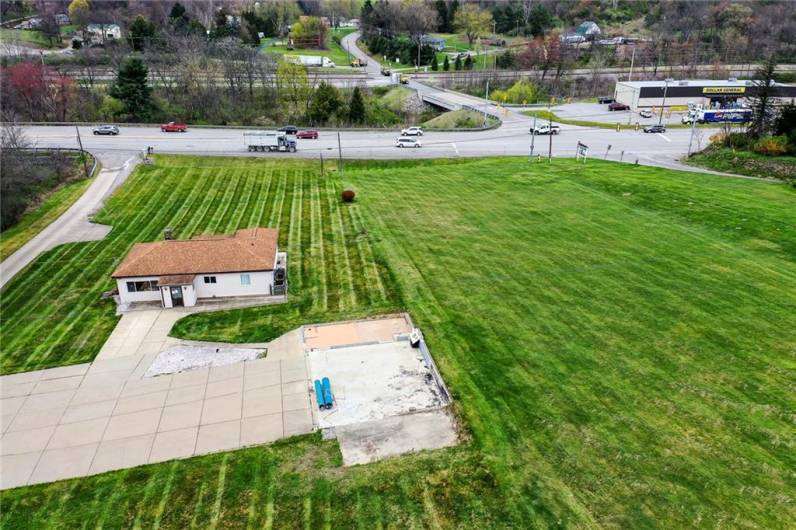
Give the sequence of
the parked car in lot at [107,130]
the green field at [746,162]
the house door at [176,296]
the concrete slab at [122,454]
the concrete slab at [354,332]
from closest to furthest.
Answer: the concrete slab at [122,454] < the concrete slab at [354,332] < the house door at [176,296] < the green field at [746,162] < the parked car in lot at [107,130]

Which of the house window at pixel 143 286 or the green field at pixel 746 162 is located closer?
the house window at pixel 143 286

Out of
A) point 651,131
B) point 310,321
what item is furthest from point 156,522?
point 651,131

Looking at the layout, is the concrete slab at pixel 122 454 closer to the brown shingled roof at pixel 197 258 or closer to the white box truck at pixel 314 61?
the brown shingled roof at pixel 197 258

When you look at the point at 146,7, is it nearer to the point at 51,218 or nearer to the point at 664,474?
the point at 51,218

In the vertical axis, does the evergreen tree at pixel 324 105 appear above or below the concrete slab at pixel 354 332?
above

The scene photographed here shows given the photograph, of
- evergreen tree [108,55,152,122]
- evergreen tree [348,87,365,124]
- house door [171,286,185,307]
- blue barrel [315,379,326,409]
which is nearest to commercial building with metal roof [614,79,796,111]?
evergreen tree [348,87,365,124]

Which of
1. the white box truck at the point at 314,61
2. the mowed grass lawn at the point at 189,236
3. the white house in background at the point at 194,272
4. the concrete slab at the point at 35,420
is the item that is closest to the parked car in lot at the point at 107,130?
the mowed grass lawn at the point at 189,236

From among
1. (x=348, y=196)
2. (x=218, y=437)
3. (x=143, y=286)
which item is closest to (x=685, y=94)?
(x=348, y=196)

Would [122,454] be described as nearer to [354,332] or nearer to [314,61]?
[354,332]
